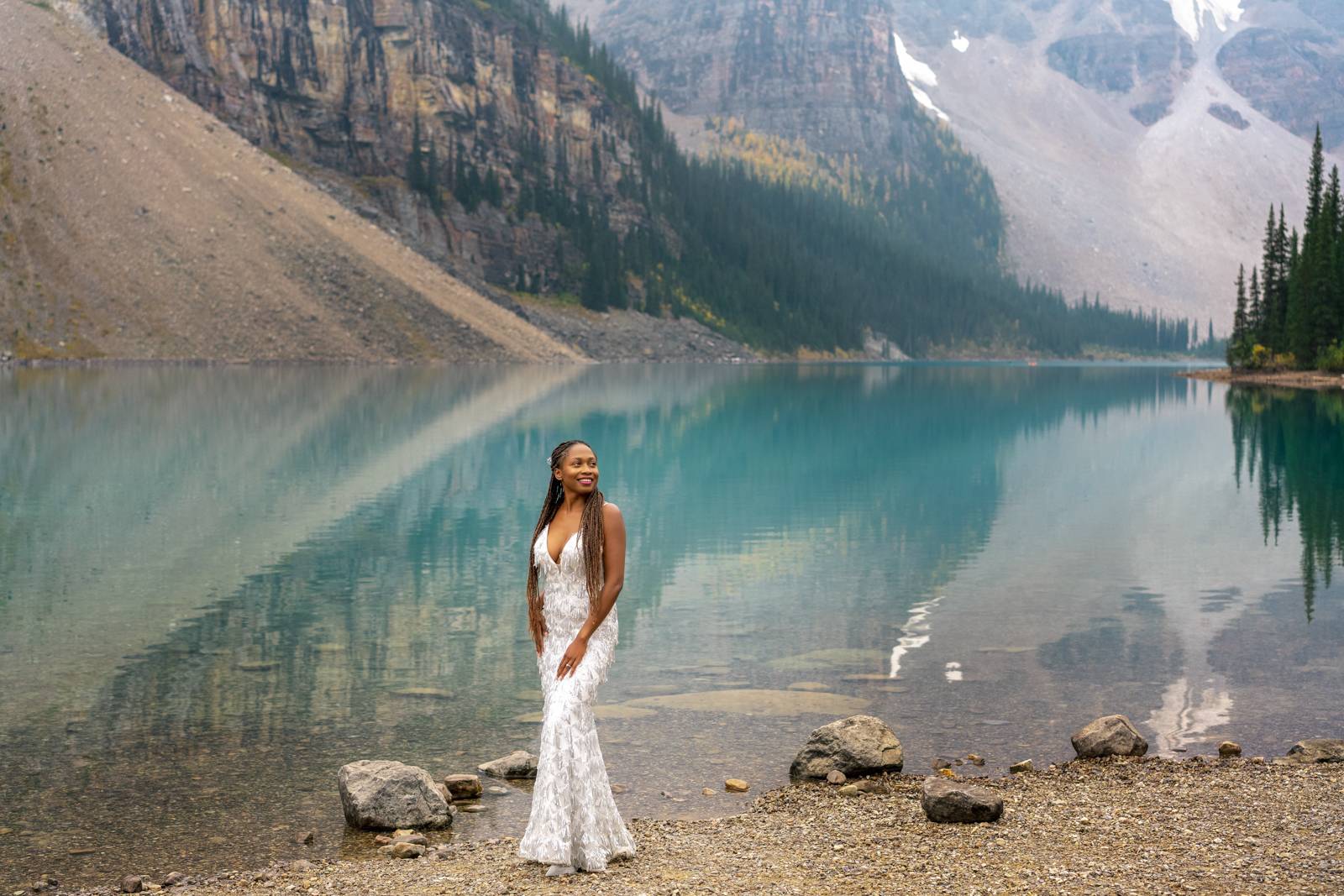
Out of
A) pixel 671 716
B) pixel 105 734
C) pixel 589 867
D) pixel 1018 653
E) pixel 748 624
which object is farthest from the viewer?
pixel 748 624

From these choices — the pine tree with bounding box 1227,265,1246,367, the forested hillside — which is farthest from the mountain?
the pine tree with bounding box 1227,265,1246,367

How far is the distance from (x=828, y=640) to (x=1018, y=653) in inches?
94.0

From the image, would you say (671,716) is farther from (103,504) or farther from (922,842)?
(103,504)

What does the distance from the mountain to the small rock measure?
85.3 metres

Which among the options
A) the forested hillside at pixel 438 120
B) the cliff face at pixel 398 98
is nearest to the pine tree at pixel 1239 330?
the forested hillside at pixel 438 120

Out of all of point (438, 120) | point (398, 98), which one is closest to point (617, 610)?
point (398, 98)

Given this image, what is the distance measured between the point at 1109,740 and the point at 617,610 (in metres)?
5.74

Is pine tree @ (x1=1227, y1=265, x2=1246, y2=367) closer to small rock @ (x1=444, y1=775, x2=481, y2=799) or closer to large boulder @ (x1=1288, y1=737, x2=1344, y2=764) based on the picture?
large boulder @ (x1=1288, y1=737, x2=1344, y2=764)

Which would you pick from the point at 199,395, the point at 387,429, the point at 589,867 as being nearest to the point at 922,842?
the point at 589,867

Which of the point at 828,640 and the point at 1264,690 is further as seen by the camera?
the point at 828,640

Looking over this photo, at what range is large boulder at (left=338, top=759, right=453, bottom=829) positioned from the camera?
1043cm

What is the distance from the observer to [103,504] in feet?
91.9

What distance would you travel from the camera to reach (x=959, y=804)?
1005 cm

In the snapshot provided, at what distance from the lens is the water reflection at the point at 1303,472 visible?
2558 centimetres
